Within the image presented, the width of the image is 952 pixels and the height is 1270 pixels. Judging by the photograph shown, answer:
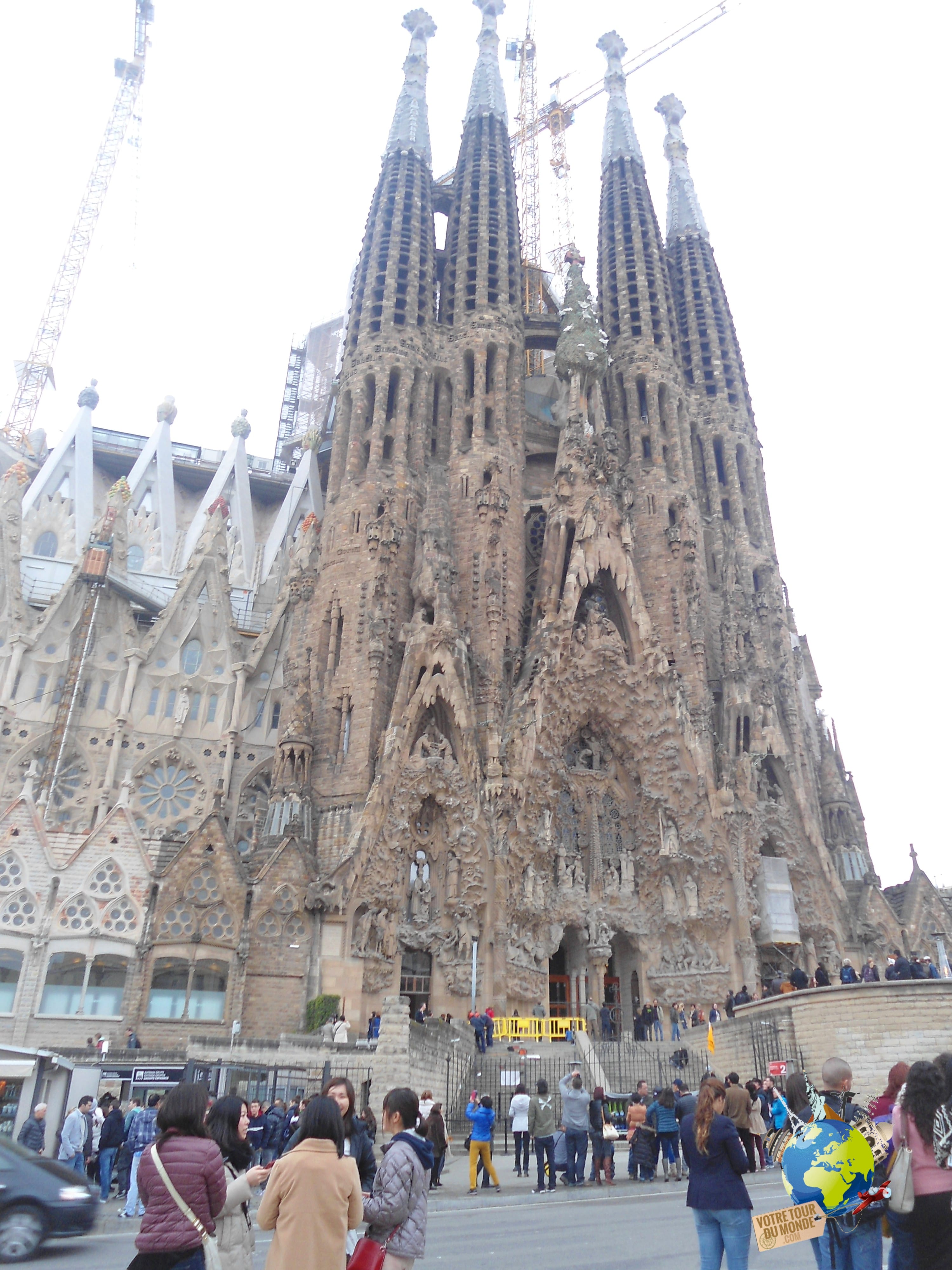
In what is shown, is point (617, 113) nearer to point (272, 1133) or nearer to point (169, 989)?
point (169, 989)

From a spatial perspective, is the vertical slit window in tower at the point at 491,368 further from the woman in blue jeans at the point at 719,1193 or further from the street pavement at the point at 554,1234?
the woman in blue jeans at the point at 719,1193

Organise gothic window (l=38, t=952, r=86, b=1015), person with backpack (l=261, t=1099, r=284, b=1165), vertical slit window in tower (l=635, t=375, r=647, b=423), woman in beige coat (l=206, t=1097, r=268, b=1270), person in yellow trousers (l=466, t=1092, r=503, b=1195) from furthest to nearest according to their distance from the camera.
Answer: vertical slit window in tower (l=635, t=375, r=647, b=423)
gothic window (l=38, t=952, r=86, b=1015)
person with backpack (l=261, t=1099, r=284, b=1165)
person in yellow trousers (l=466, t=1092, r=503, b=1195)
woman in beige coat (l=206, t=1097, r=268, b=1270)

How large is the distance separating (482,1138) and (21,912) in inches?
674

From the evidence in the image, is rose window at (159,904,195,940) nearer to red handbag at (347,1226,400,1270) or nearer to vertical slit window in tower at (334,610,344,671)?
vertical slit window in tower at (334,610,344,671)

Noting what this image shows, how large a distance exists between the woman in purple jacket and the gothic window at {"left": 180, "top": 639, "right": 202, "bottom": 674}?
33.5 meters

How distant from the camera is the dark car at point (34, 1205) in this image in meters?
8.19

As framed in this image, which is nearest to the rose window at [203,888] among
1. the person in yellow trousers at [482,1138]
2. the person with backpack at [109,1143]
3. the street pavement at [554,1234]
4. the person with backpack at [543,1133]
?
the person with backpack at [109,1143]

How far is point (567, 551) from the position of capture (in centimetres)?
3503

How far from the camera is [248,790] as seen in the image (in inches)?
1378

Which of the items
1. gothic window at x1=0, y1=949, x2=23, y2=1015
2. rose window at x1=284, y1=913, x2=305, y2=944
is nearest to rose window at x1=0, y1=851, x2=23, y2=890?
gothic window at x1=0, y1=949, x2=23, y2=1015

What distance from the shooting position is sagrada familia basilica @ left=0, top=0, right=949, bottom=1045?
84.5 feet

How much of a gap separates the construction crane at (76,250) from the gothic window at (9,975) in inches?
1509

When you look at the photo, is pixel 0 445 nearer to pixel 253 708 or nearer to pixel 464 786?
pixel 253 708

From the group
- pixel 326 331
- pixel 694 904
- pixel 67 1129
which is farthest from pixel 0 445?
pixel 67 1129
